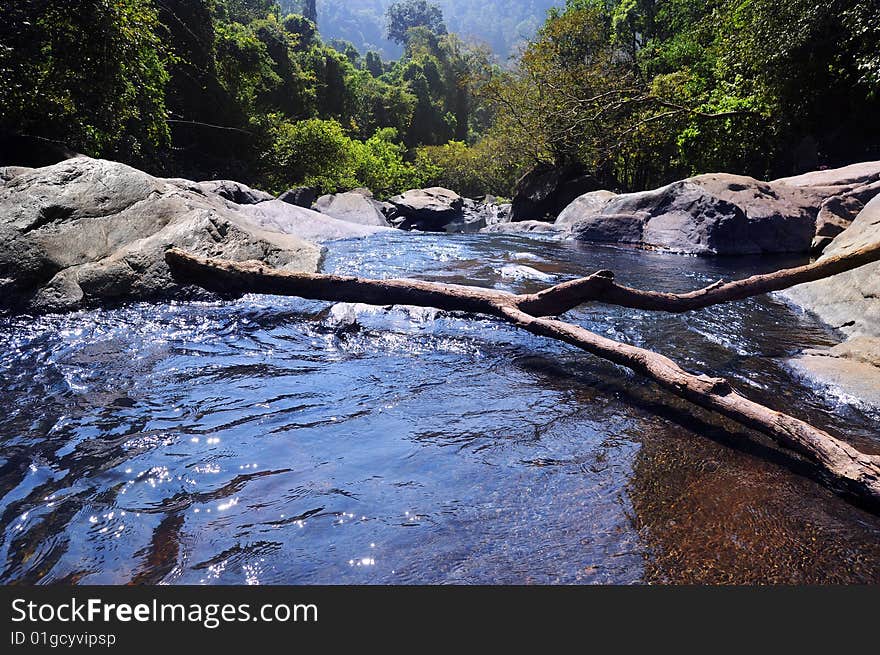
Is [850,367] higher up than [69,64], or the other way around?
[69,64]

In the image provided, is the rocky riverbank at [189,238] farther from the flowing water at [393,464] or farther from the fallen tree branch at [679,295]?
the fallen tree branch at [679,295]

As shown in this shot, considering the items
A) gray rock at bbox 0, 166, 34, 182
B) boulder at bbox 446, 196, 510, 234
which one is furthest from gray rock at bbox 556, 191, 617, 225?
gray rock at bbox 0, 166, 34, 182

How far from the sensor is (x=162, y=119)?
37.6 feet

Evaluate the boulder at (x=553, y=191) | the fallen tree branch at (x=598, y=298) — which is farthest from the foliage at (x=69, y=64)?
the boulder at (x=553, y=191)

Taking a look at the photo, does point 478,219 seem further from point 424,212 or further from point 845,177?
point 845,177

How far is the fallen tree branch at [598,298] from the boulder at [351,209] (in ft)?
37.9

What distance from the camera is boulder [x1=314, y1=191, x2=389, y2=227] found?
1600 centimetres

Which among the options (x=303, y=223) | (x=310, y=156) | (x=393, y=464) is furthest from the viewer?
(x=310, y=156)

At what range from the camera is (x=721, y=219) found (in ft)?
32.0

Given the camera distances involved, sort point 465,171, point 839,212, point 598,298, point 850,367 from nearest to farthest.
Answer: point 850,367 < point 598,298 < point 839,212 < point 465,171

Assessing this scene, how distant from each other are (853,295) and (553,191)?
15175mm

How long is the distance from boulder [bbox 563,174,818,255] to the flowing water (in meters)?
6.17

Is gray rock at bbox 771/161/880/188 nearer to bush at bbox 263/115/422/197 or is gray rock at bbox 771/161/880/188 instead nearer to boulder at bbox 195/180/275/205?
boulder at bbox 195/180/275/205

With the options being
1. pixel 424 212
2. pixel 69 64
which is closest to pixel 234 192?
pixel 69 64
